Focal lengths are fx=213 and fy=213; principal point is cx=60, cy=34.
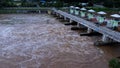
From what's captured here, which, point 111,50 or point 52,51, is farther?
point 111,50

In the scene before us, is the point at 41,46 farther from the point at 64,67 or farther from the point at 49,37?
the point at 64,67

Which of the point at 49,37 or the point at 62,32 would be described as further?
the point at 62,32

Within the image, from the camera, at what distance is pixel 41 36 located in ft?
87.3

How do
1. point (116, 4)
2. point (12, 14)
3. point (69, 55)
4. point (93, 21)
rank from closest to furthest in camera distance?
1. point (69, 55)
2. point (93, 21)
3. point (12, 14)
4. point (116, 4)

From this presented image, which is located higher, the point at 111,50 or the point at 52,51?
the point at 52,51

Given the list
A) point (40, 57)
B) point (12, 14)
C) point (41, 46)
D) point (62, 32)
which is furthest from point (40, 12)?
point (40, 57)

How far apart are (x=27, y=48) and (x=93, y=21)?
1077 cm

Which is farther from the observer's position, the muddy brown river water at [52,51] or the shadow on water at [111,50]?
the shadow on water at [111,50]

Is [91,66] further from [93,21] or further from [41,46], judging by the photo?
[93,21]

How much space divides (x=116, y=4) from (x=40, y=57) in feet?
135

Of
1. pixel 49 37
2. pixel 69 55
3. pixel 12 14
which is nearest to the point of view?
pixel 69 55

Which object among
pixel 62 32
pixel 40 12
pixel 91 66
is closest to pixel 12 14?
pixel 40 12

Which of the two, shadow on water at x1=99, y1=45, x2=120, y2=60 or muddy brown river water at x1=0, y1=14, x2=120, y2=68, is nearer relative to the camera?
muddy brown river water at x1=0, y1=14, x2=120, y2=68

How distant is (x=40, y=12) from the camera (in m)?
53.5
